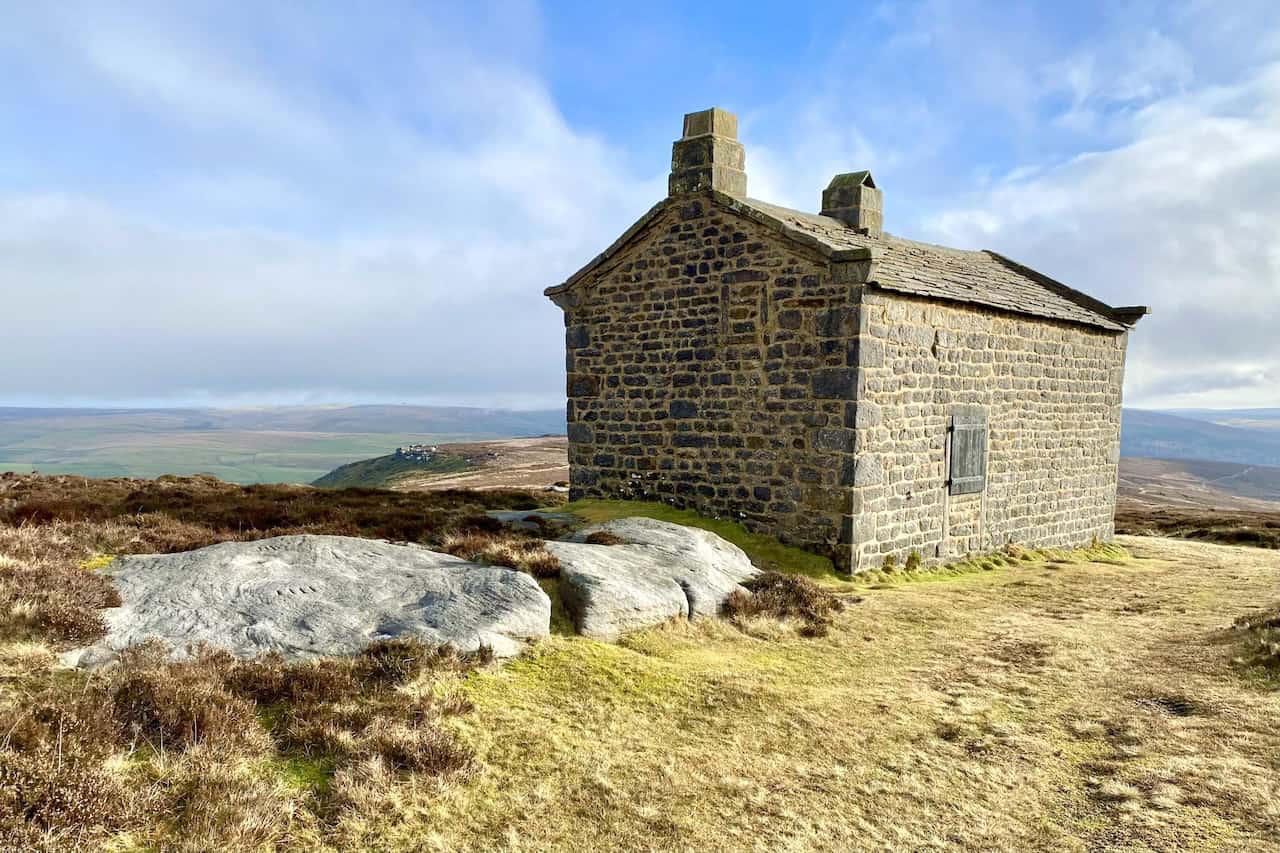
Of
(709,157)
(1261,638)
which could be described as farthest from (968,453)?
(709,157)

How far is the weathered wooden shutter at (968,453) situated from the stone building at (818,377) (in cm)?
4

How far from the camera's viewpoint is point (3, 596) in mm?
7008

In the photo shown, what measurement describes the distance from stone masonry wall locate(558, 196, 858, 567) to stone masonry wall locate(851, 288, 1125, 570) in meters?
0.63

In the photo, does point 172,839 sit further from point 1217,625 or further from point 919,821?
point 1217,625

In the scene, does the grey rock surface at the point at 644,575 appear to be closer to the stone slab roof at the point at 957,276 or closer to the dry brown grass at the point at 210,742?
the dry brown grass at the point at 210,742

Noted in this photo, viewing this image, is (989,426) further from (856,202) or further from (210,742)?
(210,742)

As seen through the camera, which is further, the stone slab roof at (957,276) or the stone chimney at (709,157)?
the stone chimney at (709,157)

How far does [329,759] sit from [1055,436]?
17274mm

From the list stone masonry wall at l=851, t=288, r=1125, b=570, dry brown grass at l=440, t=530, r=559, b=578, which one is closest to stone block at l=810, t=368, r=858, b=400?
stone masonry wall at l=851, t=288, r=1125, b=570

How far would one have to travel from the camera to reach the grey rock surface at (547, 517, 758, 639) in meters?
9.18

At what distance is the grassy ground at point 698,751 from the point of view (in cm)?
523

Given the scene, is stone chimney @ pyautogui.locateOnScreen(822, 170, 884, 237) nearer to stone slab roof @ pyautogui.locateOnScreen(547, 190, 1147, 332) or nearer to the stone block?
stone slab roof @ pyautogui.locateOnScreen(547, 190, 1147, 332)

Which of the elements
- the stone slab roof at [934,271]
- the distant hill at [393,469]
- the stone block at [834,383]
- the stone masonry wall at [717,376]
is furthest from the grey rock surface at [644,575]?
the distant hill at [393,469]

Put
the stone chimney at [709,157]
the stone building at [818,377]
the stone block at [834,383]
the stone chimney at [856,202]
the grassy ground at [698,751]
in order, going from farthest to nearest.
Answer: the stone chimney at [856,202], the stone chimney at [709,157], the stone building at [818,377], the stone block at [834,383], the grassy ground at [698,751]
